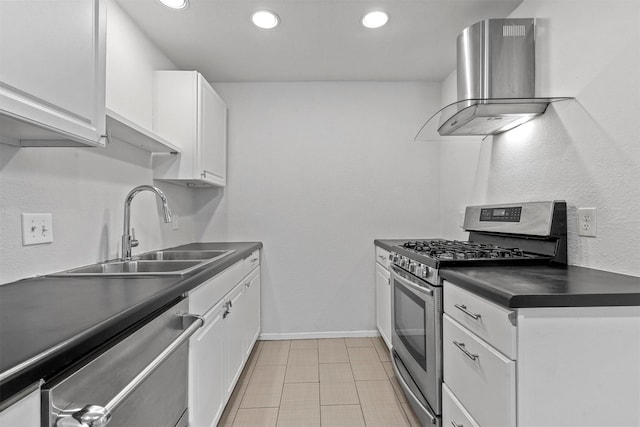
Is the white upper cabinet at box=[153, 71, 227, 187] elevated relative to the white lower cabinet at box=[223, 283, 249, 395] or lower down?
elevated

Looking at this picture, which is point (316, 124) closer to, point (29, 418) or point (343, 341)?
point (343, 341)

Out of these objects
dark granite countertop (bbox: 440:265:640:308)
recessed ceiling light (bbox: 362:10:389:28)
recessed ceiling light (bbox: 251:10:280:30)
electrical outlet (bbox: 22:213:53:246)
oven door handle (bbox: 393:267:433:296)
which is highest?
recessed ceiling light (bbox: 362:10:389:28)

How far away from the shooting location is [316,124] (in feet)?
10.6

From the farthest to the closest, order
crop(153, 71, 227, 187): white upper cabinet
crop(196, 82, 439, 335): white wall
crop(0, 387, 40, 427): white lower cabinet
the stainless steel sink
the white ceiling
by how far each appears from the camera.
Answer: crop(196, 82, 439, 335): white wall → crop(153, 71, 227, 187): white upper cabinet → the stainless steel sink → the white ceiling → crop(0, 387, 40, 427): white lower cabinet

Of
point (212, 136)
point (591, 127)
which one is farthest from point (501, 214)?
point (212, 136)

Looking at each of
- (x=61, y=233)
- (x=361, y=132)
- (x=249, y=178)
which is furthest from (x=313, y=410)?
(x=361, y=132)

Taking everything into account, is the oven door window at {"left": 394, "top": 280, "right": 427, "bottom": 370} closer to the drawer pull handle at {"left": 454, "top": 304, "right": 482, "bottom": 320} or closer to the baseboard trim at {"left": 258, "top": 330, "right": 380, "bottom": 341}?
the drawer pull handle at {"left": 454, "top": 304, "right": 482, "bottom": 320}

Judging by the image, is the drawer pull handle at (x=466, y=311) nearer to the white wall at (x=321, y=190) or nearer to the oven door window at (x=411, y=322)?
the oven door window at (x=411, y=322)

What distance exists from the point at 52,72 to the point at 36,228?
66cm

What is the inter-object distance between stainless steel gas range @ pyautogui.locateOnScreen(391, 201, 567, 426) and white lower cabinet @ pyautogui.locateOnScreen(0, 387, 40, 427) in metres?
1.31

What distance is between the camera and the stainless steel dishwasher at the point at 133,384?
657mm

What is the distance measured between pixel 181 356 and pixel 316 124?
241cm

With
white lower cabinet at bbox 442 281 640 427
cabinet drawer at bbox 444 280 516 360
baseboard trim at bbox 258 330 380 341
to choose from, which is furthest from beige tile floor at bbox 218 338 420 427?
white lower cabinet at bbox 442 281 640 427

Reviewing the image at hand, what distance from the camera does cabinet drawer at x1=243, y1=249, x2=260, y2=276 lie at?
2.53m
